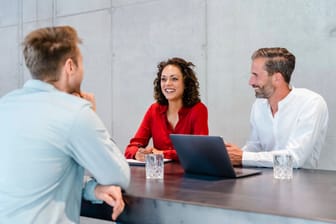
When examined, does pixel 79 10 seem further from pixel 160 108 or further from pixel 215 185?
pixel 215 185

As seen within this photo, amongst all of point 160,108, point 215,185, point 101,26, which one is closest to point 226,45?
point 160,108

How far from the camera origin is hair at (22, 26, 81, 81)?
4.37 ft

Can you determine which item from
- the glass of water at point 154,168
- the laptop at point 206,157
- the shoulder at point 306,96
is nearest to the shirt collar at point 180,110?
the shoulder at point 306,96

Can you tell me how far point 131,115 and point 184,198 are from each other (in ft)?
9.29

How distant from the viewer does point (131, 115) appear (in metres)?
4.07

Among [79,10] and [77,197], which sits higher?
[79,10]

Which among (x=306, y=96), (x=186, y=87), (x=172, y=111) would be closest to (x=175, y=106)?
(x=172, y=111)

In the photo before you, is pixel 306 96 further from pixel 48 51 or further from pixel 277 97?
pixel 48 51

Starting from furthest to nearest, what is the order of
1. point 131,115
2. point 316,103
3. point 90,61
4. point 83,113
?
point 90,61, point 131,115, point 316,103, point 83,113

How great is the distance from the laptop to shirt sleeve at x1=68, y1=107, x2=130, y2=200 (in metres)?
0.50

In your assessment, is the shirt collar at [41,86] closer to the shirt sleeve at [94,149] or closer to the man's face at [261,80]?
the shirt sleeve at [94,149]

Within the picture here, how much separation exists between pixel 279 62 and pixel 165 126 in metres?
0.84

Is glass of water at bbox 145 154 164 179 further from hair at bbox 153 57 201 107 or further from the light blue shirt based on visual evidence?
hair at bbox 153 57 201 107

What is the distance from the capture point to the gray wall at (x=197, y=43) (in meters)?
3.02
